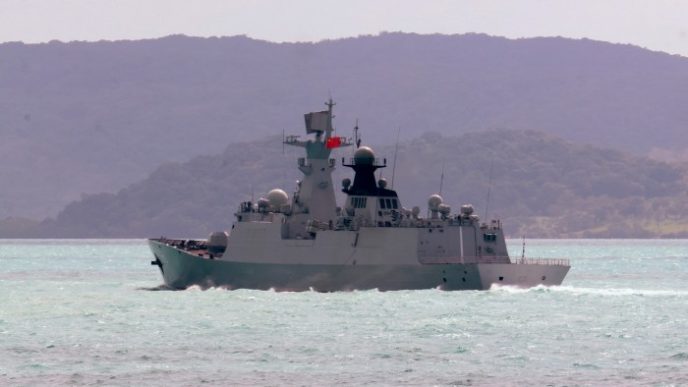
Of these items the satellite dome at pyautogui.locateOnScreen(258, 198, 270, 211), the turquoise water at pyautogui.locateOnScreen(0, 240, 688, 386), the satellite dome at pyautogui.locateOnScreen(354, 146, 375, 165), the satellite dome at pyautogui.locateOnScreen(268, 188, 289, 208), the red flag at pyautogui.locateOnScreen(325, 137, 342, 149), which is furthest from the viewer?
the satellite dome at pyautogui.locateOnScreen(268, 188, 289, 208)

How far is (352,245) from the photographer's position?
241 ft

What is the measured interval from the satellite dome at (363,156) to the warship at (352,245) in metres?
0.05

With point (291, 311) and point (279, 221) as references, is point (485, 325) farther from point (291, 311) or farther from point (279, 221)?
point (279, 221)

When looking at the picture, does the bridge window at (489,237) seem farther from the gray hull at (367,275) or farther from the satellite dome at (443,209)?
the satellite dome at (443,209)

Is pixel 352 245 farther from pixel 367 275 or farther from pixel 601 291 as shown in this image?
pixel 601 291

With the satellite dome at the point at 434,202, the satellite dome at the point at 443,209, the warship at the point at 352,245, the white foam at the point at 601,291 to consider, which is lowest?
the white foam at the point at 601,291

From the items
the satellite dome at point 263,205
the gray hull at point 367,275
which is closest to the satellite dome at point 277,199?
the satellite dome at point 263,205

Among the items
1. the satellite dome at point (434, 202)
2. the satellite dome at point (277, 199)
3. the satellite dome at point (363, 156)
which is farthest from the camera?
the satellite dome at point (277, 199)

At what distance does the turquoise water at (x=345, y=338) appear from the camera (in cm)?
4197

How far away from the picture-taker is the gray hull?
73438mm

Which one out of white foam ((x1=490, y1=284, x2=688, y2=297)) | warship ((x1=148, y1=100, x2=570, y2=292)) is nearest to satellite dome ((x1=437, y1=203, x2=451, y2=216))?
warship ((x1=148, y1=100, x2=570, y2=292))

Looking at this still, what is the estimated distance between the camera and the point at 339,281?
74438 millimetres

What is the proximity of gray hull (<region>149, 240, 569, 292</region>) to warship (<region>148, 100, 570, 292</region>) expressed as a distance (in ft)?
0.17

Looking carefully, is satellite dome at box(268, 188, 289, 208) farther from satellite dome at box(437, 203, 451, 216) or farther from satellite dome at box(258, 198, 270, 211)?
satellite dome at box(437, 203, 451, 216)
